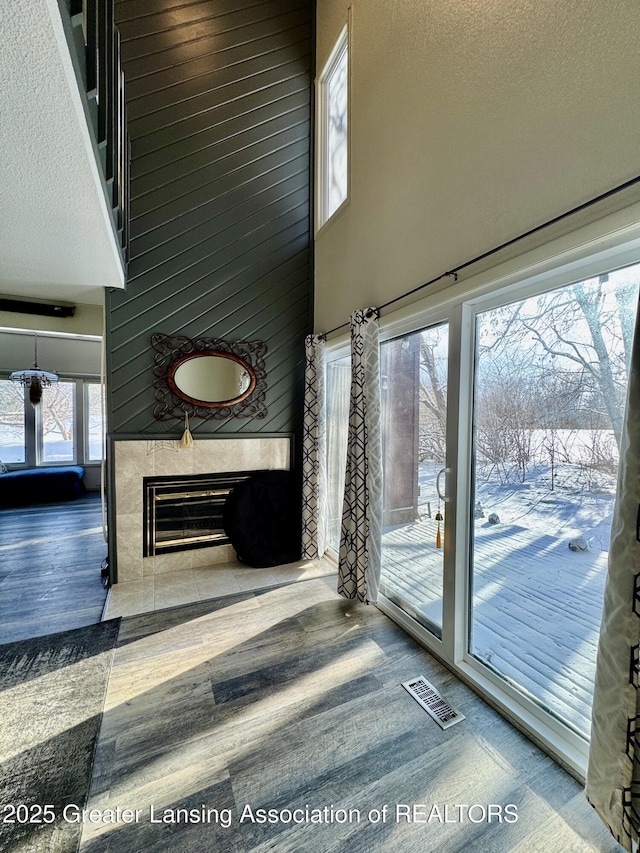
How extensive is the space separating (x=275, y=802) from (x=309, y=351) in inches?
118

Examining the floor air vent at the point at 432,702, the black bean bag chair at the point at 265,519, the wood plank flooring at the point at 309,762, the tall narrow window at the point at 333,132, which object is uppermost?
the tall narrow window at the point at 333,132

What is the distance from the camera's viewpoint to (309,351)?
11.2 feet

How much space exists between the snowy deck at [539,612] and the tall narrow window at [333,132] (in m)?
3.03

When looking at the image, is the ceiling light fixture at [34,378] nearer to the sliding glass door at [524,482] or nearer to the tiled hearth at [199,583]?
the tiled hearth at [199,583]

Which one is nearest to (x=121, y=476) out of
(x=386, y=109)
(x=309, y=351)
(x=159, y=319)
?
(x=159, y=319)

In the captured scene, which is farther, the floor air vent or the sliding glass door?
the floor air vent

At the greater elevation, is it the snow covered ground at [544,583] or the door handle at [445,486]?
the door handle at [445,486]

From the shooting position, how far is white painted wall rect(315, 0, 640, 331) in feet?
4.10

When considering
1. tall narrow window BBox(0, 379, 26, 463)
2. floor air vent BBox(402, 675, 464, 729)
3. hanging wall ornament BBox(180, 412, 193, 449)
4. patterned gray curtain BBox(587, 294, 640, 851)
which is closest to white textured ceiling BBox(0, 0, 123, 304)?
hanging wall ornament BBox(180, 412, 193, 449)

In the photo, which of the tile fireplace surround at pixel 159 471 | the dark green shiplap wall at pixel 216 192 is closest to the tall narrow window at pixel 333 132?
the dark green shiplap wall at pixel 216 192

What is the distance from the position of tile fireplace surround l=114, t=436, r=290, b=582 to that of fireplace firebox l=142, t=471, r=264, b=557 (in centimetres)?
5

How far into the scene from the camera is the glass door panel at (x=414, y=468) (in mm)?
2162

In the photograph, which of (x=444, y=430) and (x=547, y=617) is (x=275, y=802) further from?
(x=444, y=430)

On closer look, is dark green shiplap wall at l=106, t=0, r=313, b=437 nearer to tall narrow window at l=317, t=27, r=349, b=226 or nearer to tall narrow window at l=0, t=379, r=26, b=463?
tall narrow window at l=317, t=27, r=349, b=226
